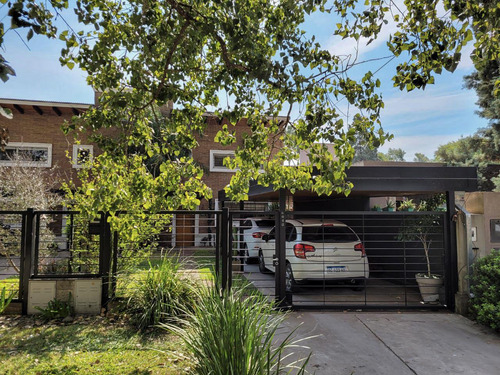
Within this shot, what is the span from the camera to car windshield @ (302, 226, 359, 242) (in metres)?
7.74

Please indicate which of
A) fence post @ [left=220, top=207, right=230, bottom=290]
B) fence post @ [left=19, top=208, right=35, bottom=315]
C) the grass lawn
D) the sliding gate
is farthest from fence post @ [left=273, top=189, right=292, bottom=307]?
fence post @ [left=19, top=208, right=35, bottom=315]

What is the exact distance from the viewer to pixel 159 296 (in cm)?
543

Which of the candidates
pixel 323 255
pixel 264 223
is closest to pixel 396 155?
pixel 264 223

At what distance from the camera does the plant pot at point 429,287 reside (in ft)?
23.1

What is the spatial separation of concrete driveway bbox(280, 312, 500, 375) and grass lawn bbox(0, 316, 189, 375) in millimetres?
1769

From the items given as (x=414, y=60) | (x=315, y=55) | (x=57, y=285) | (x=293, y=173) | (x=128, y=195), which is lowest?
(x=57, y=285)

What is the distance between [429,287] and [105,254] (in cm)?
623

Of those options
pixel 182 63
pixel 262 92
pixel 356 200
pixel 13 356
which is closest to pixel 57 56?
pixel 182 63

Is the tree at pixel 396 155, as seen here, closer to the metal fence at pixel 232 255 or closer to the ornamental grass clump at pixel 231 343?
the metal fence at pixel 232 255

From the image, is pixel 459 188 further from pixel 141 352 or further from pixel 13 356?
pixel 13 356

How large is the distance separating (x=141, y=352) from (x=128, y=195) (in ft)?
6.62

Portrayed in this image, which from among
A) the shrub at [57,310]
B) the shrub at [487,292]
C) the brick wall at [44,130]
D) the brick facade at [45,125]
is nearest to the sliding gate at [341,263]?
the shrub at [487,292]

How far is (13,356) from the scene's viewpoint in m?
4.41

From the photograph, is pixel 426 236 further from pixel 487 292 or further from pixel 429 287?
pixel 487 292
